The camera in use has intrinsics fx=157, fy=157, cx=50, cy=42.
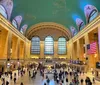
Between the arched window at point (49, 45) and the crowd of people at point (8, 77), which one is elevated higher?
the arched window at point (49, 45)

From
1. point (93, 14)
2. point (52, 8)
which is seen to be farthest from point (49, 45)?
point (93, 14)

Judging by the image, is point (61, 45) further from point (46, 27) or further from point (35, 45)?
point (35, 45)

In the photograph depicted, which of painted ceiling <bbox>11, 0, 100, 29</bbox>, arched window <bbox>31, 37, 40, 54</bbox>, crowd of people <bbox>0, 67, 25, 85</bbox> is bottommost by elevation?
crowd of people <bbox>0, 67, 25, 85</bbox>

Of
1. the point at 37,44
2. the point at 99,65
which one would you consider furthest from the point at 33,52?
the point at 99,65

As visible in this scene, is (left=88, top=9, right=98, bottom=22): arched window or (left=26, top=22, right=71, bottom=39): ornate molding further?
(left=26, top=22, right=71, bottom=39): ornate molding

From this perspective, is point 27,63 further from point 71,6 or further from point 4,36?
point 71,6

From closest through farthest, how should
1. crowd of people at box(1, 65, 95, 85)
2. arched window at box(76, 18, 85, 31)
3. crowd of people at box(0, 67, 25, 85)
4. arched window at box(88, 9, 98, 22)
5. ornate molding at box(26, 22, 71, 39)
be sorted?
crowd of people at box(1, 65, 95, 85)
crowd of people at box(0, 67, 25, 85)
arched window at box(88, 9, 98, 22)
arched window at box(76, 18, 85, 31)
ornate molding at box(26, 22, 71, 39)

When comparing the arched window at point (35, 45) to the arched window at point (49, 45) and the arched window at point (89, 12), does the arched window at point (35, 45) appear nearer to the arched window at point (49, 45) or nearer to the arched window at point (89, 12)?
the arched window at point (49, 45)

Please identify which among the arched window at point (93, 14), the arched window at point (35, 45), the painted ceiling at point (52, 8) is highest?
the painted ceiling at point (52, 8)

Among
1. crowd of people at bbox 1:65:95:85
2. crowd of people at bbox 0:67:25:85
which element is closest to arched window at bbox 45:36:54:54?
crowd of people at bbox 1:65:95:85

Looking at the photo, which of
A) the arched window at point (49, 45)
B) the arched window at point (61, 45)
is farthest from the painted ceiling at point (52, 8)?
the arched window at point (61, 45)

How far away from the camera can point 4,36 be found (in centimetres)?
2741

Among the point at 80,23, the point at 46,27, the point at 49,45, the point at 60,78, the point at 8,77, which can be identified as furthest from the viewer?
the point at 49,45

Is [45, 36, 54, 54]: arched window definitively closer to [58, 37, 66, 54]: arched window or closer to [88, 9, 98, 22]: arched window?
[58, 37, 66, 54]: arched window
